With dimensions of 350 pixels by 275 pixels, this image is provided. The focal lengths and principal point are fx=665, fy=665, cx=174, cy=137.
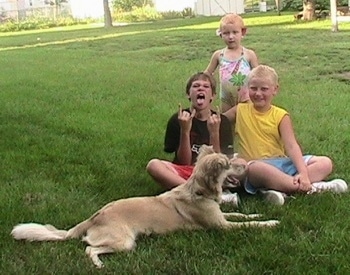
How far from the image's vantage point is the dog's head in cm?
343

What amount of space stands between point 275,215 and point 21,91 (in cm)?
628

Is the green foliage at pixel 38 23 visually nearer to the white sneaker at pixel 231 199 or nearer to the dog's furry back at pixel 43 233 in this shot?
the white sneaker at pixel 231 199

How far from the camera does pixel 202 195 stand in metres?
3.52

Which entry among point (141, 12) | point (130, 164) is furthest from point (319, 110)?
point (141, 12)

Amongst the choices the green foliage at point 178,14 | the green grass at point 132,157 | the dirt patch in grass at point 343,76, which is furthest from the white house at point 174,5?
the dirt patch in grass at point 343,76

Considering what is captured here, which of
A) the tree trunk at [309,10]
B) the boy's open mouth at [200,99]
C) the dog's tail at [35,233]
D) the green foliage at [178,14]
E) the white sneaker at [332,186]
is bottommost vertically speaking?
the white sneaker at [332,186]

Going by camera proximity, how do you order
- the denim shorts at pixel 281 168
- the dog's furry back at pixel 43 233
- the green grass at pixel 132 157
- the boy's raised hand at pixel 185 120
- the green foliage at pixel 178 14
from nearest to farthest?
the green grass at pixel 132 157, the dog's furry back at pixel 43 233, the boy's raised hand at pixel 185 120, the denim shorts at pixel 281 168, the green foliage at pixel 178 14

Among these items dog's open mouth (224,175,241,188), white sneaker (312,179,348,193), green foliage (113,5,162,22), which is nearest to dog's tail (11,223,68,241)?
dog's open mouth (224,175,241,188)

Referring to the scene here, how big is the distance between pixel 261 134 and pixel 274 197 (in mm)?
530

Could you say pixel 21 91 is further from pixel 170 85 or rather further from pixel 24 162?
pixel 24 162

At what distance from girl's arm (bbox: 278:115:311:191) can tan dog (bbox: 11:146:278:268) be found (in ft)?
1.83

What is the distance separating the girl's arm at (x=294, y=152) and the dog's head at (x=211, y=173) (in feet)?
2.29

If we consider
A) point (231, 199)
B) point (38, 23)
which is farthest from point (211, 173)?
point (38, 23)

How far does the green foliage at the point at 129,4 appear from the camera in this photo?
136 feet
